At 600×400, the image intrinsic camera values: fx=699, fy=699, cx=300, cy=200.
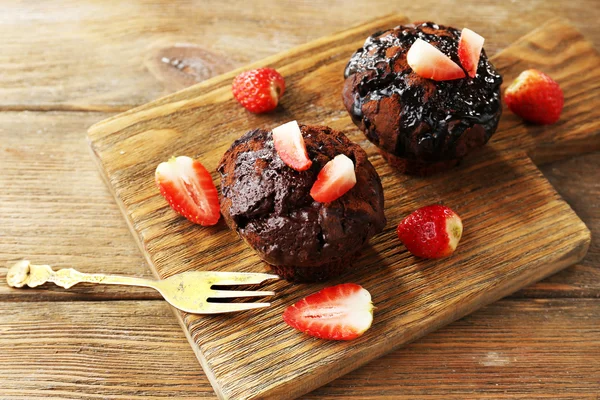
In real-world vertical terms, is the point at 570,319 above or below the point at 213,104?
below

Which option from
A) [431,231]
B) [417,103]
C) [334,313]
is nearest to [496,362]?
[431,231]

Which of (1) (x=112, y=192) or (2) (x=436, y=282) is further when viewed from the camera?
(1) (x=112, y=192)

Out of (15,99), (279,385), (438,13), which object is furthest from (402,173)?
(15,99)

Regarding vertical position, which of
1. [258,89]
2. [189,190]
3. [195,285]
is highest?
[258,89]

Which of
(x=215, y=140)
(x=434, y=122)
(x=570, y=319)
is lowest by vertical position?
(x=570, y=319)

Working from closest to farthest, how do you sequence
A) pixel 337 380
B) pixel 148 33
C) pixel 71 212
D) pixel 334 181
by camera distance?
pixel 334 181, pixel 337 380, pixel 71 212, pixel 148 33

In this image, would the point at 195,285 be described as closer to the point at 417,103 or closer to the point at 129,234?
the point at 129,234

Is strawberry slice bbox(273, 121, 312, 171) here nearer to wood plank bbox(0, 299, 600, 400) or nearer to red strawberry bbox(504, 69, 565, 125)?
wood plank bbox(0, 299, 600, 400)

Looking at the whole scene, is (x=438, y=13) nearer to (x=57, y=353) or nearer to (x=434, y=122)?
(x=434, y=122)
